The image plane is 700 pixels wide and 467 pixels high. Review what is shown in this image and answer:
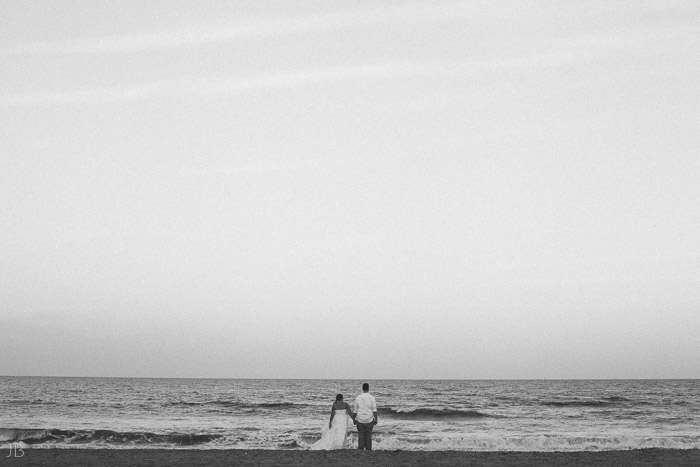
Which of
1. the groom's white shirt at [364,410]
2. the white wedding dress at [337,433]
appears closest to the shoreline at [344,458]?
the white wedding dress at [337,433]

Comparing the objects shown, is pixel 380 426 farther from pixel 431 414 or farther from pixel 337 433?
pixel 337 433

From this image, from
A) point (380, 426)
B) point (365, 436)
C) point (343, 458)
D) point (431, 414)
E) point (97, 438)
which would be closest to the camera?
point (343, 458)

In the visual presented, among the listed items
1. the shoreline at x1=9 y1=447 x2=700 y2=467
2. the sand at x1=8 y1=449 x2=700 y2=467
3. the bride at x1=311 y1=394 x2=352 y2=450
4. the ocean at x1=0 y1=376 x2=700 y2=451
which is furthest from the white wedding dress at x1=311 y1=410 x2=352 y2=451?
the ocean at x1=0 y1=376 x2=700 y2=451

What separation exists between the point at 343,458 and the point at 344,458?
20mm

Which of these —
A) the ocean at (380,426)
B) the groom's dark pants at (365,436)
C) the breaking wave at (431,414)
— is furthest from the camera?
the breaking wave at (431,414)

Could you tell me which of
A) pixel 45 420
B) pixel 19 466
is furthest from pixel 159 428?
pixel 19 466

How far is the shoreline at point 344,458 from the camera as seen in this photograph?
13125 millimetres

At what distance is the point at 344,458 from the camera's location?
13.6 meters

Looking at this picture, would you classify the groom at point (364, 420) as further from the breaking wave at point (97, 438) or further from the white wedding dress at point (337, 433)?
the breaking wave at point (97, 438)

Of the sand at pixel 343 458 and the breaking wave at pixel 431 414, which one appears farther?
the breaking wave at pixel 431 414

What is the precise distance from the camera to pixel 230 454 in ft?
48.8

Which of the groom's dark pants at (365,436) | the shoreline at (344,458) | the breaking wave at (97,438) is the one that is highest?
the groom's dark pants at (365,436)

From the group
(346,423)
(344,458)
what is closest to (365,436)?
(346,423)

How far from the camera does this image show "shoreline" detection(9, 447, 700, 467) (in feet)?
43.1
